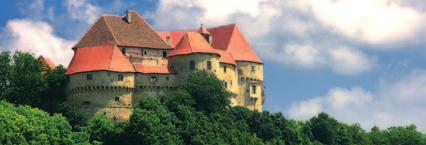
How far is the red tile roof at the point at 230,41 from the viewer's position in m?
120

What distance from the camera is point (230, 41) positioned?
399 feet

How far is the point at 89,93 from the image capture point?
353 ft

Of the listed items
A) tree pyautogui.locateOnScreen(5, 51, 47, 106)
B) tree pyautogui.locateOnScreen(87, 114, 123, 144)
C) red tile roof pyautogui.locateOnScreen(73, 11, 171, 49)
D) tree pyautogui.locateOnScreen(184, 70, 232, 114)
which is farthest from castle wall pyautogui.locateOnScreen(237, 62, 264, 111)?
tree pyautogui.locateOnScreen(5, 51, 47, 106)

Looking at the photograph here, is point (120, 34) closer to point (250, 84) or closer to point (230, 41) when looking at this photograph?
point (230, 41)

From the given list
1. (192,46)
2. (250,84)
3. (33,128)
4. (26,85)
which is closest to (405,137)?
(250,84)

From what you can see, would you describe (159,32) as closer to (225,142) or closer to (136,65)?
(136,65)

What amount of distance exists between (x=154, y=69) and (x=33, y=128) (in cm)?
1961

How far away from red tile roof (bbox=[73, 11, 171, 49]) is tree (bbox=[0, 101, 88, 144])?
1343 centimetres

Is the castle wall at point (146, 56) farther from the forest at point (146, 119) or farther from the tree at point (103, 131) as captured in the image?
the tree at point (103, 131)

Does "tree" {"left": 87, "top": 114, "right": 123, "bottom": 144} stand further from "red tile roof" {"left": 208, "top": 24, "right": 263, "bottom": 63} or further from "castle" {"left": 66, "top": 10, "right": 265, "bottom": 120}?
"red tile roof" {"left": 208, "top": 24, "right": 263, "bottom": 63}

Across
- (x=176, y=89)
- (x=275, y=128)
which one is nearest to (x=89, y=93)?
(x=176, y=89)

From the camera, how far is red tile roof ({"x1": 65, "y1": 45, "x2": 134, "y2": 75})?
108 meters

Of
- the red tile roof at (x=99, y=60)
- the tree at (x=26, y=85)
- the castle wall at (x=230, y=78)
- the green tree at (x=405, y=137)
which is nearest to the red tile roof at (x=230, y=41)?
the castle wall at (x=230, y=78)

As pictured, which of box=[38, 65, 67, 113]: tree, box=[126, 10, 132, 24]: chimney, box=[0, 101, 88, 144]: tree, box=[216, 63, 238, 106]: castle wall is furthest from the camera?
box=[126, 10, 132, 24]: chimney
